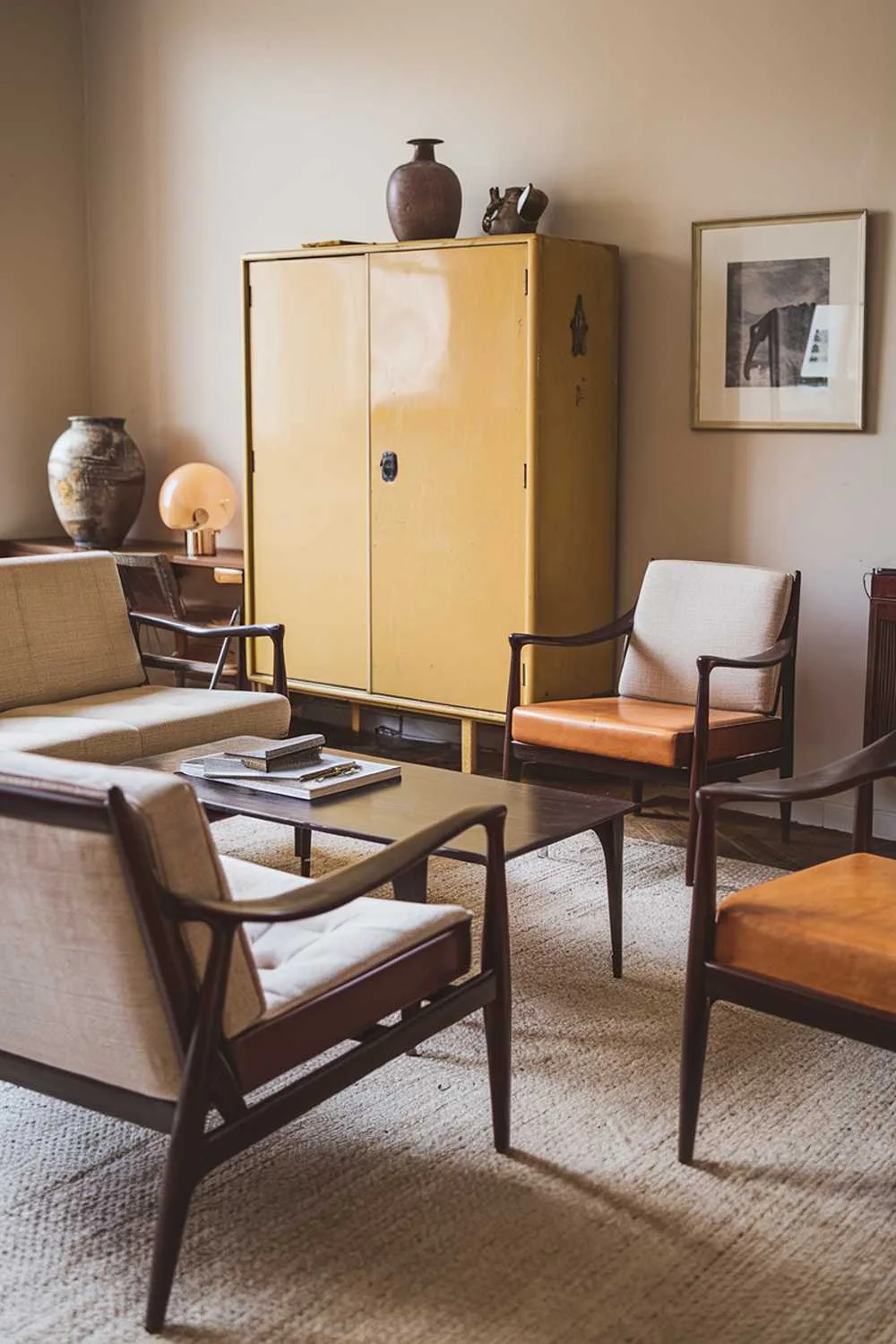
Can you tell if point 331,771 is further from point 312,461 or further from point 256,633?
point 312,461

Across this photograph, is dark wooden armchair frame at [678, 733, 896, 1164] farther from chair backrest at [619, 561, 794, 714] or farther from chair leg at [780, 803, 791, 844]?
chair leg at [780, 803, 791, 844]

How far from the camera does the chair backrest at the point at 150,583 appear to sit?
5258mm

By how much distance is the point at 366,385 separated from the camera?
199 inches

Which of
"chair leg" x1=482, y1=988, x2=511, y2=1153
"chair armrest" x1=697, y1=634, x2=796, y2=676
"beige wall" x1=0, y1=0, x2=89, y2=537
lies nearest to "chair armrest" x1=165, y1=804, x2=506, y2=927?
"chair leg" x1=482, y1=988, x2=511, y2=1153

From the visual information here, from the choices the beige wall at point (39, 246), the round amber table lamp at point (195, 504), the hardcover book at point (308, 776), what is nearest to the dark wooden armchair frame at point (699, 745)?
the hardcover book at point (308, 776)

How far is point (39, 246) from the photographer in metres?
6.43

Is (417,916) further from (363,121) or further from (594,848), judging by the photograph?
(363,121)

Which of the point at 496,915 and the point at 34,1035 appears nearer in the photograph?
the point at 34,1035

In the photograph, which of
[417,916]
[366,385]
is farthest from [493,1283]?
[366,385]

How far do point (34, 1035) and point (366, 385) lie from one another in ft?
10.9

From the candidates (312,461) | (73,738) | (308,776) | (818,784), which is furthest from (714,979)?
(312,461)

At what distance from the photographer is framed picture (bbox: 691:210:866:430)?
445cm

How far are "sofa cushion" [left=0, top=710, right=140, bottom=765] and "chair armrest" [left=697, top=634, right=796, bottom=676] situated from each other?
1.50m

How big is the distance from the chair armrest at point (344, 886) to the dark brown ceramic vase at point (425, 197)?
296 centimetres
